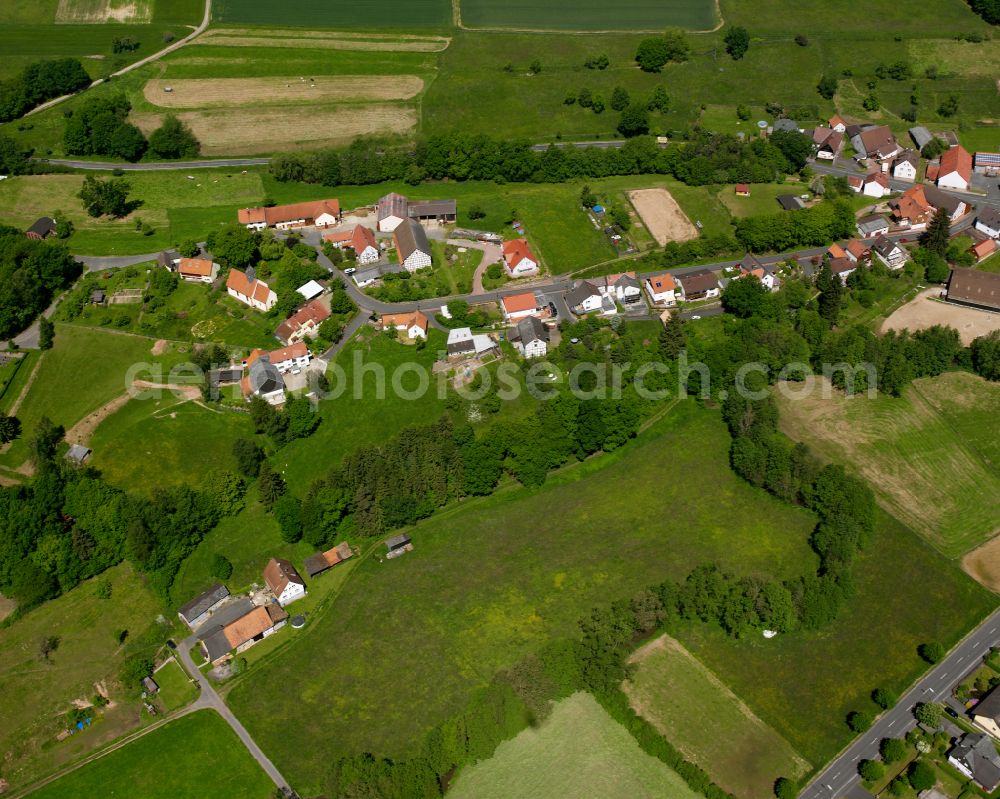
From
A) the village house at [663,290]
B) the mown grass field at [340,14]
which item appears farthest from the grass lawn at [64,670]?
the mown grass field at [340,14]

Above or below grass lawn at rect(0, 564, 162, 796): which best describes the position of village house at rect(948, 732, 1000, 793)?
below

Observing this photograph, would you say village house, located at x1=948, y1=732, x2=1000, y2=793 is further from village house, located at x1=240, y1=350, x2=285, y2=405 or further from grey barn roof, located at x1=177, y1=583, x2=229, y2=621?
village house, located at x1=240, y1=350, x2=285, y2=405

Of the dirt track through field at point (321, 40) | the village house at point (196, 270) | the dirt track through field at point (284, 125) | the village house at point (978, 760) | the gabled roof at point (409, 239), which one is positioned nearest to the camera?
the village house at point (978, 760)

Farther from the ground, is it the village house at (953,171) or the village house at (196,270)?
the village house at (196,270)

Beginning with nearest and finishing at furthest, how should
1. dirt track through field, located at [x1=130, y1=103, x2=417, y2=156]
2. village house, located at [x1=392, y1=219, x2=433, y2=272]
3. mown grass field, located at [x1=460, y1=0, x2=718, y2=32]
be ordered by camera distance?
village house, located at [x1=392, y1=219, x2=433, y2=272] < dirt track through field, located at [x1=130, y1=103, x2=417, y2=156] < mown grass field, located at [x1=460, y1=0, x2=718, y2=32]

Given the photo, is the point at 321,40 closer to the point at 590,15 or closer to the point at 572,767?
the point at 590,15

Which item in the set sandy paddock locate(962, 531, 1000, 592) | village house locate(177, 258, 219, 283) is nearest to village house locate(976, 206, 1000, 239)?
sandy paddock locate(962, 531, 1000, 592)

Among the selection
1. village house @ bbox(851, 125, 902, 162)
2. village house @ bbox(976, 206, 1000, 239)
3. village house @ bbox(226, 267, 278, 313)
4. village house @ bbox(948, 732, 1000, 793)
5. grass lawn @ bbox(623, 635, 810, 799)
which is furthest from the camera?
village house @ bbox(851, 125, 902, 162)

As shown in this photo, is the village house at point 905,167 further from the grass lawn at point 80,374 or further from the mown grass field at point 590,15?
the grass lawn at point 80,374

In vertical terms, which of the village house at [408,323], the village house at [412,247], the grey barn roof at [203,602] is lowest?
the grey barn roof at [203,602]
